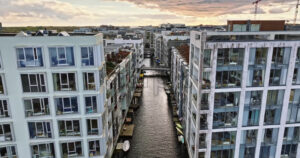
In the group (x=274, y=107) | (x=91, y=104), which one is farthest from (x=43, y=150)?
(x=274, y=107)

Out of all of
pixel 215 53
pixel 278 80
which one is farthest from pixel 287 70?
pixel 215 53

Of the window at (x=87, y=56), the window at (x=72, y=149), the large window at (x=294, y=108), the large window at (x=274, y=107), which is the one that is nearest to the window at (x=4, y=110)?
the window at (x=72, y=149)

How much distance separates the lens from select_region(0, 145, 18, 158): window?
97.9 feet

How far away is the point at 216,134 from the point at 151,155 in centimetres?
1773

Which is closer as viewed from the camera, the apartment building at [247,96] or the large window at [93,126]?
the apartment building at [247,96]

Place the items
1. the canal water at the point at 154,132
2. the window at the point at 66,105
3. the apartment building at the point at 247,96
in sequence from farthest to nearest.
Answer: the canal water at the point at 154,132, the apartment building at the point at 247,96, the window at the point at 66,105

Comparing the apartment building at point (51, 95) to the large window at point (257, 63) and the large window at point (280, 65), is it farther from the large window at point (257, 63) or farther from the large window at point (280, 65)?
the large window at point (280, 65)

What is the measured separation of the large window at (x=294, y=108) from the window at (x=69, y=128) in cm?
3590

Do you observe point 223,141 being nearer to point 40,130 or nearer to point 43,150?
point 43,150

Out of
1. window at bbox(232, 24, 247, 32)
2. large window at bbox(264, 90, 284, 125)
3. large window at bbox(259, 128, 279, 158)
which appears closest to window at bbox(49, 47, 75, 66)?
window at bbox(232, 24, 247, 32)

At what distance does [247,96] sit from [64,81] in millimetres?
29337

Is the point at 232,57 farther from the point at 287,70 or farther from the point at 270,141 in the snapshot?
the point at 270,141

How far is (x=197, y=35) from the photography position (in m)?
33.6

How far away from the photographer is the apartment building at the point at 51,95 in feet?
88.8
